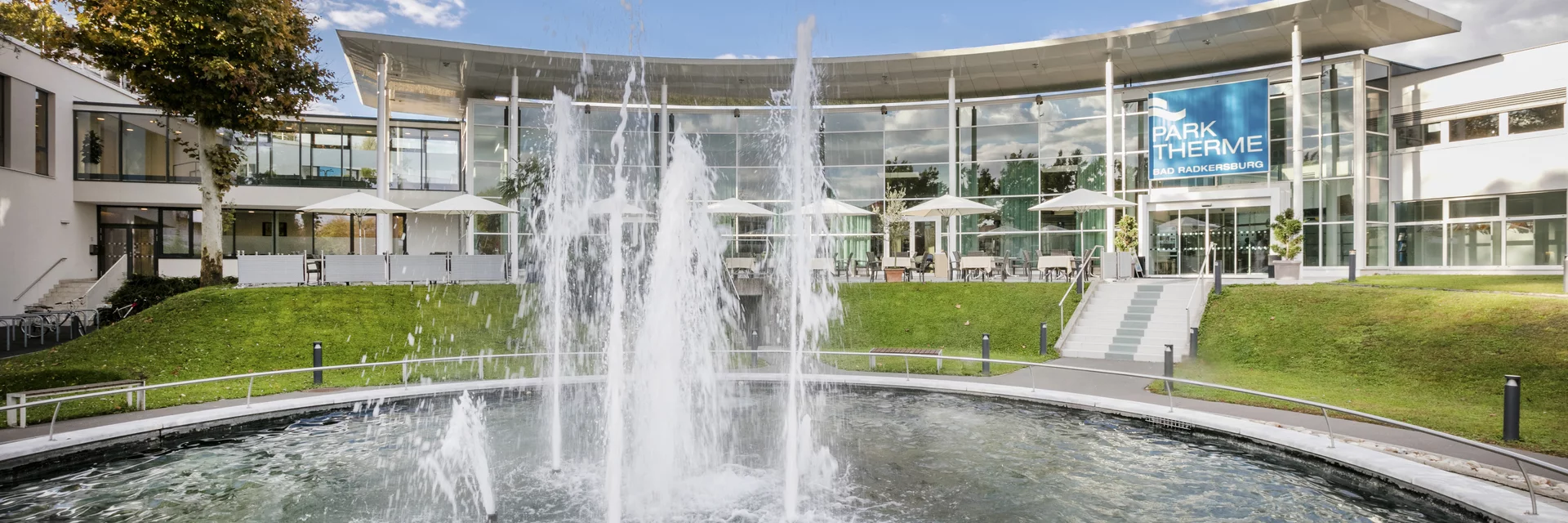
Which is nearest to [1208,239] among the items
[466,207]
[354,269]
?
[466,207]

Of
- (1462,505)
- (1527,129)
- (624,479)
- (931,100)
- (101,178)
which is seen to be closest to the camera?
(1462,505)

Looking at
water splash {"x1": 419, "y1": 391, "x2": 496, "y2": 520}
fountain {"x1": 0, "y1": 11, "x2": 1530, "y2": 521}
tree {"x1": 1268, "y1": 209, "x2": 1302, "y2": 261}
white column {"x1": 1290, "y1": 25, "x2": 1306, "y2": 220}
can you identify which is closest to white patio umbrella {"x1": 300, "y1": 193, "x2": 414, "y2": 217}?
fountain {"x1": 0, "y1": 11, "x2": 1530, "y2": 521}

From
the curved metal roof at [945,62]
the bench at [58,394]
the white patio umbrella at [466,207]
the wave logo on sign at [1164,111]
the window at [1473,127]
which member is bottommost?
the bench at [58,394]

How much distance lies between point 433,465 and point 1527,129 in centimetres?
3155

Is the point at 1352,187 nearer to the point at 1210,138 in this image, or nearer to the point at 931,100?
the point at 1210,138

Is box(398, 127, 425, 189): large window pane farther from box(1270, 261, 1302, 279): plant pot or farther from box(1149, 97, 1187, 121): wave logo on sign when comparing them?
box(1270, 261, 1302, 279): plant pot

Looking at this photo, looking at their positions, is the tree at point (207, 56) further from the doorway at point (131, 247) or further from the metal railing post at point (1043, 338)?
the metal railing post at point (1043, 338)

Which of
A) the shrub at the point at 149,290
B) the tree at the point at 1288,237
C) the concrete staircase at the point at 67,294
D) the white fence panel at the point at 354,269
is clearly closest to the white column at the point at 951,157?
the tree at the point at 1288,237

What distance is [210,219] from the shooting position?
756 inches

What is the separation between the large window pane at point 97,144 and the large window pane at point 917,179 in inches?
1087

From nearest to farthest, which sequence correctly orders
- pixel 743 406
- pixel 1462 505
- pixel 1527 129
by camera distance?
pixel 1462 505 → pixel 743 406 → pixel 1527 129

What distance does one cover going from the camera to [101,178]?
25.7m

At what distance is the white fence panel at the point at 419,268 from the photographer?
20.2m

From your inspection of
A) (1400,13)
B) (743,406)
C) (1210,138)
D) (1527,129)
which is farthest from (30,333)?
(1527,129)
